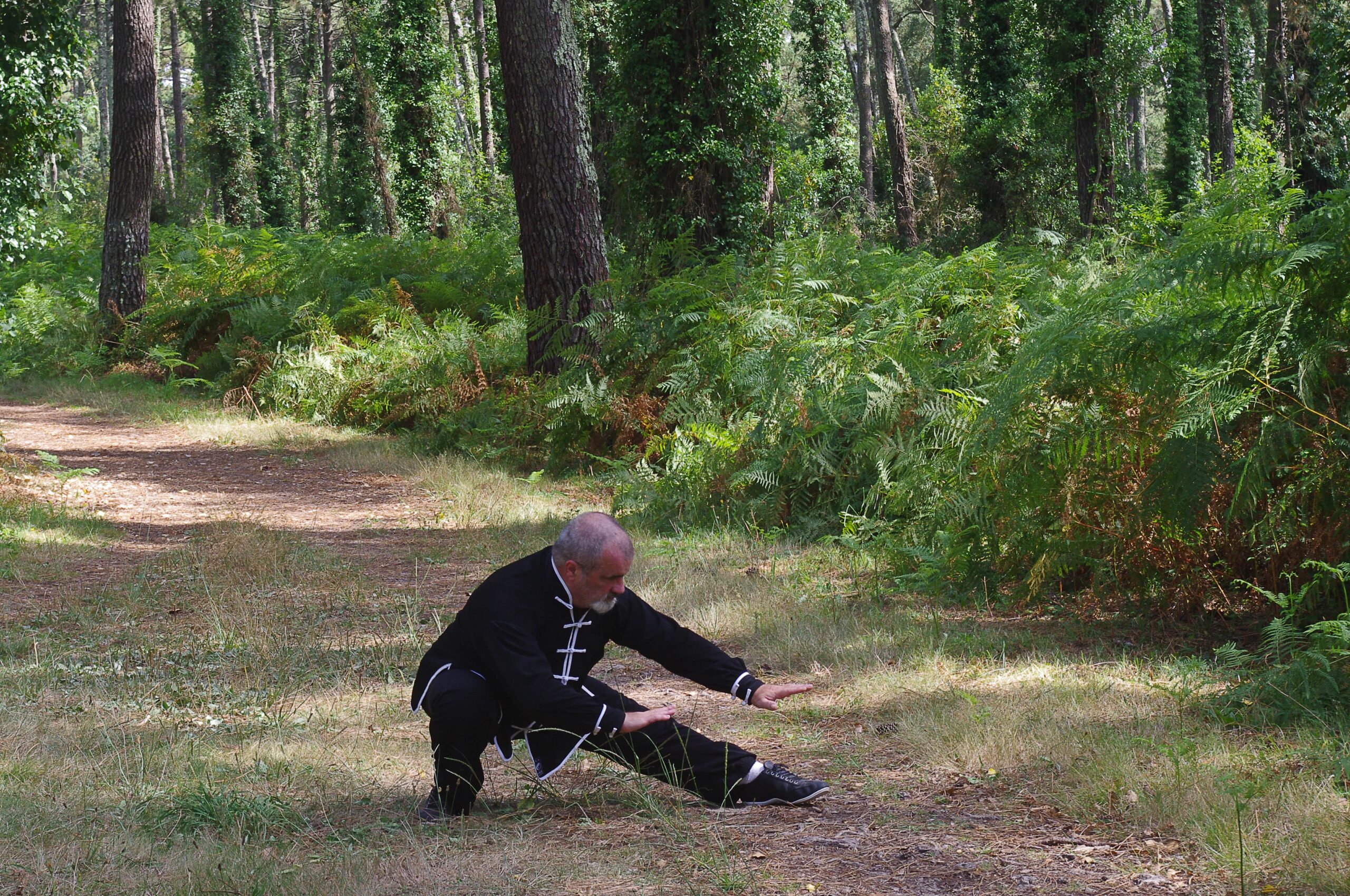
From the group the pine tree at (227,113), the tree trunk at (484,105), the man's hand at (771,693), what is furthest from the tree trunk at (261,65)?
the man's hand at (771,693)

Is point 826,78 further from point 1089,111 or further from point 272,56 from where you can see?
point 272,56

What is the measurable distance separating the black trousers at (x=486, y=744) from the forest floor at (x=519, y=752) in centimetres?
12

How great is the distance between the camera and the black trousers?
3.73 metres

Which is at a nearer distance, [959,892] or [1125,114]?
[959,892]

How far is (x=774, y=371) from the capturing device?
8.38 meters

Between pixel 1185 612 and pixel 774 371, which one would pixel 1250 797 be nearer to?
pixel 1185 612

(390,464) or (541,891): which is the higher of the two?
(390,464)

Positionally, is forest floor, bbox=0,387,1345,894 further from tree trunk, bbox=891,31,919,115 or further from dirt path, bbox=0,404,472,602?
tree trunk, bbox=891,31,919,115

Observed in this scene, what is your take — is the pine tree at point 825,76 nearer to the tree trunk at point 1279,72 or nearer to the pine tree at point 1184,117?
the tree trunk at point 1279,72

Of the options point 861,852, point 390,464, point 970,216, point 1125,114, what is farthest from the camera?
point 970,216

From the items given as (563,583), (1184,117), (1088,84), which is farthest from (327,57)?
(563,583)

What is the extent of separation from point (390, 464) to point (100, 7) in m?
76.6

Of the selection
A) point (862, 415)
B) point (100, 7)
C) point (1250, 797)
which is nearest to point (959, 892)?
point (1250, 797)

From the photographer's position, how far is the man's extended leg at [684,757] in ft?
12.4
